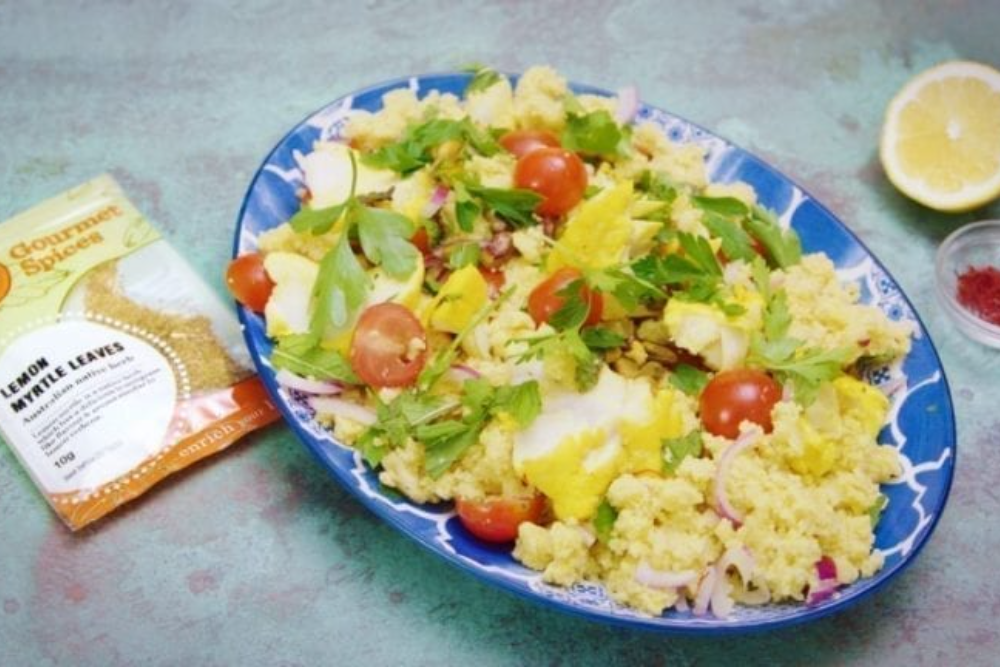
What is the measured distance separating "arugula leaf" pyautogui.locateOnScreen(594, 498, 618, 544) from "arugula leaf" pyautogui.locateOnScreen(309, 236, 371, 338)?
575mm

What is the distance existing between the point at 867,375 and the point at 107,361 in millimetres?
1490

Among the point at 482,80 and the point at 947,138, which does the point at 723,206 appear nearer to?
the point at 482,80

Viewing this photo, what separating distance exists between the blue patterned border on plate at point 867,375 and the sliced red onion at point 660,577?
54 millimetres

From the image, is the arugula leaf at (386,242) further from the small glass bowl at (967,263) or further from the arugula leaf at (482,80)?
the small glass bowl at (967,263)

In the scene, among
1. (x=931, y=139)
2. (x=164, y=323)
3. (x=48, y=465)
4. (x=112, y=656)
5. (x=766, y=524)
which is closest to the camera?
(x=766, y=524)

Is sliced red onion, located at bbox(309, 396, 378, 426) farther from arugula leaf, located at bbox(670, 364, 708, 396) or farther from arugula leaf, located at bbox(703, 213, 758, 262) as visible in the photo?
arugula leaf, located at bbox(703, 213, 758, 262)

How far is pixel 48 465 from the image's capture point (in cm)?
208

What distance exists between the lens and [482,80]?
2488 mm

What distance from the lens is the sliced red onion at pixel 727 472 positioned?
1.83 m

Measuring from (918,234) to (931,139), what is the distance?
23 centimetres

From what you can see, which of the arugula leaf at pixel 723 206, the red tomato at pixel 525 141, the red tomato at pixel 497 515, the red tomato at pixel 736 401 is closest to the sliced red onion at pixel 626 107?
the red tomato at pixel 525 141

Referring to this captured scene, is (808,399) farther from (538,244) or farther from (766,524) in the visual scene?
(538,244)

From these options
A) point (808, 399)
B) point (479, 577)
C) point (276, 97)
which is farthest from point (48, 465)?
point (808, 399)

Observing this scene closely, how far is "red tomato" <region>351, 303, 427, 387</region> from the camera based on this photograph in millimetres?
1961
